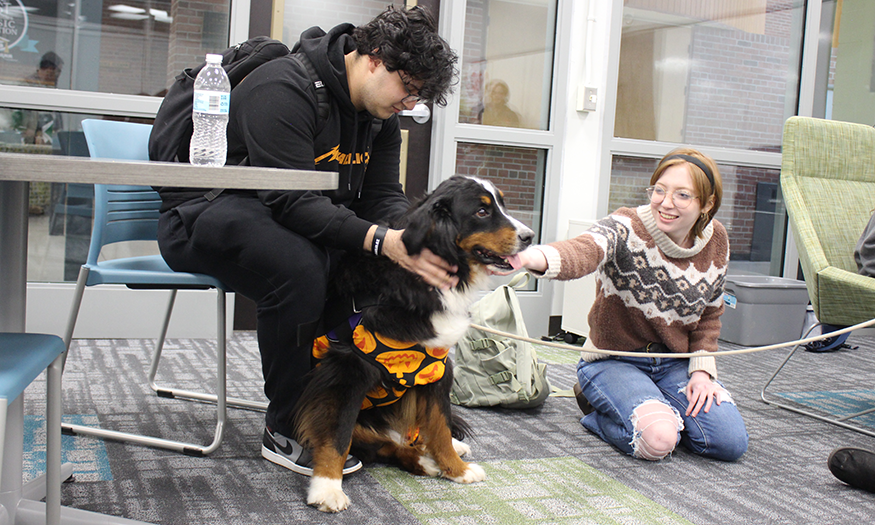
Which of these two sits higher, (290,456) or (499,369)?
(499,369)

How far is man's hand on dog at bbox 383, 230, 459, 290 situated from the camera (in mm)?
1624

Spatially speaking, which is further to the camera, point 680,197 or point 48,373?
point 680,197

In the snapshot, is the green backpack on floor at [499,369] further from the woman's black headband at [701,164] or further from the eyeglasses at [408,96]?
the eyeglasses at [408,96]

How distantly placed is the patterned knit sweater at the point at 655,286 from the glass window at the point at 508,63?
5.99 ft

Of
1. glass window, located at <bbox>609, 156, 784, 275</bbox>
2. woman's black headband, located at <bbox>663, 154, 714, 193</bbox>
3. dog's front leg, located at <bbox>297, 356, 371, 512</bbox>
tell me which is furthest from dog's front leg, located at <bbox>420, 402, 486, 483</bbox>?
glass window, located at <bbox>609, 156, 784, 275</bbox>

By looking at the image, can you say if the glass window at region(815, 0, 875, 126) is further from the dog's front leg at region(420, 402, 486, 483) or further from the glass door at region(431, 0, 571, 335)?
the dog's front leg at region(420, 402, 486, 483)

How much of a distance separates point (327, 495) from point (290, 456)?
252 millimetres

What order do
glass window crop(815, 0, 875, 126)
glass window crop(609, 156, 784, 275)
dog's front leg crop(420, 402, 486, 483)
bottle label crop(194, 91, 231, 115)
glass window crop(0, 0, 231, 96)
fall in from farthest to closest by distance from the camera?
glass window crop(815, 0, 875, 126)
glass window crop(609, 156, 784, 275)
glass window crop(0, 0, 231, 96)
dog's front leg crop(420, 402, 486, 483)
bottle label crop(194, 91, 231, 115)

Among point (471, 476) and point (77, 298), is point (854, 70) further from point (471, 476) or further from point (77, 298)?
point (77, 298)

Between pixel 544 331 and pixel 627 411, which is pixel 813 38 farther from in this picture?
pixel 627 411

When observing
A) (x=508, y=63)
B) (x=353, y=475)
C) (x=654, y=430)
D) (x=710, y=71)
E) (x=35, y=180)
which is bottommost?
(x=353, y=475)

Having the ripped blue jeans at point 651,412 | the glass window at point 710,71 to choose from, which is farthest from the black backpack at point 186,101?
the glass window at point 710,71

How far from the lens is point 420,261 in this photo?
1.62 meters

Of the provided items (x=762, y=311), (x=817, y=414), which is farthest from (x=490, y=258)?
(x=762, y=311)
